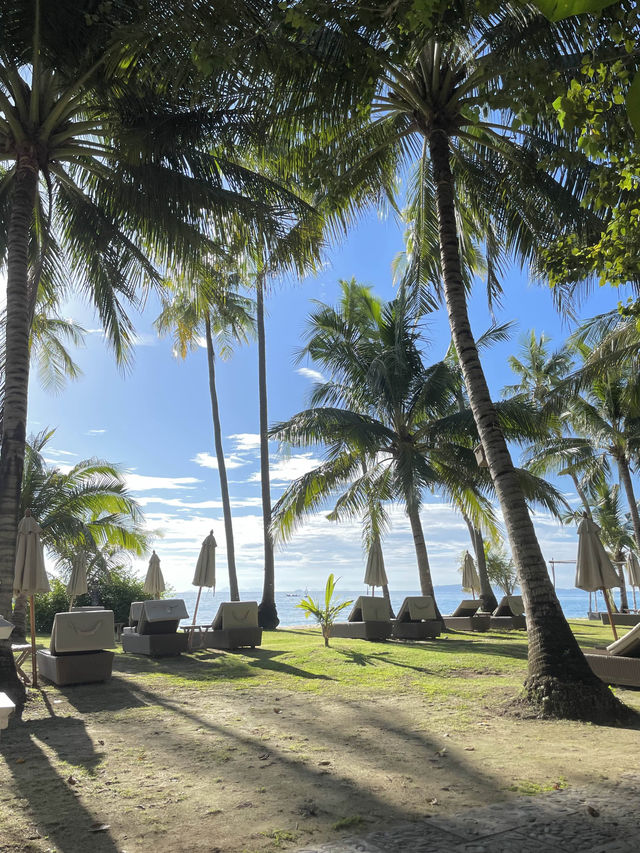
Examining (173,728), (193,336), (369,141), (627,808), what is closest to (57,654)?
(173,728)

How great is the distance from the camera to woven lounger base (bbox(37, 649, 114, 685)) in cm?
826

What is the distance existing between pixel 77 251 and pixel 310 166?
418 cm

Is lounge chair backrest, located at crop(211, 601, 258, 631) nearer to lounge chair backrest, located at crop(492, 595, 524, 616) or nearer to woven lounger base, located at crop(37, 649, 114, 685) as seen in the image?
woven lounger base, located at crop(37, 649, 114, 685)

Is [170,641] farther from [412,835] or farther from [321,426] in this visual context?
[412,835]

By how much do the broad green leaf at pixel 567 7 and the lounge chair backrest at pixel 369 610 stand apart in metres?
13.4

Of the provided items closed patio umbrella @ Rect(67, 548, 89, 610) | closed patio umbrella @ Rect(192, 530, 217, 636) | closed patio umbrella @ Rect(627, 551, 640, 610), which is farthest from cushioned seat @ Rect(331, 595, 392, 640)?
closed patio umbrella @ Rect(627, 551, 640, 610)

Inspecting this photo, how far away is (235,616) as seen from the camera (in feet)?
40.5

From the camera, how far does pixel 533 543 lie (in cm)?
675

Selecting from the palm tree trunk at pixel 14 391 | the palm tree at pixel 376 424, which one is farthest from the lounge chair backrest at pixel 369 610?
the palm tree trunk at pixel 14 391

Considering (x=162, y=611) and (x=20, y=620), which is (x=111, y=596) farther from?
(x=162, y=611)

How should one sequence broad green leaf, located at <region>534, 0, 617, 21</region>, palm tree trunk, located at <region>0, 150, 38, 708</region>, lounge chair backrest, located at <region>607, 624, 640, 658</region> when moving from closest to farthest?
broad green leaf, located at <region>534, 0, 617, 21</region>
lounge chair backrest, located at <region>607, 624, 640, 658</region>
palm tree trunk, located at <region>0, 150, 38, 708</region>

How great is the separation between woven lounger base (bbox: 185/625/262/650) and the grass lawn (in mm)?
3242

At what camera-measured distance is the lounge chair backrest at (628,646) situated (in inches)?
276

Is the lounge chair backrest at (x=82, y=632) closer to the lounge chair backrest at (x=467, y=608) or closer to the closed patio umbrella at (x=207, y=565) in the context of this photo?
the closed patio umbrella at (x=207, y=565)
